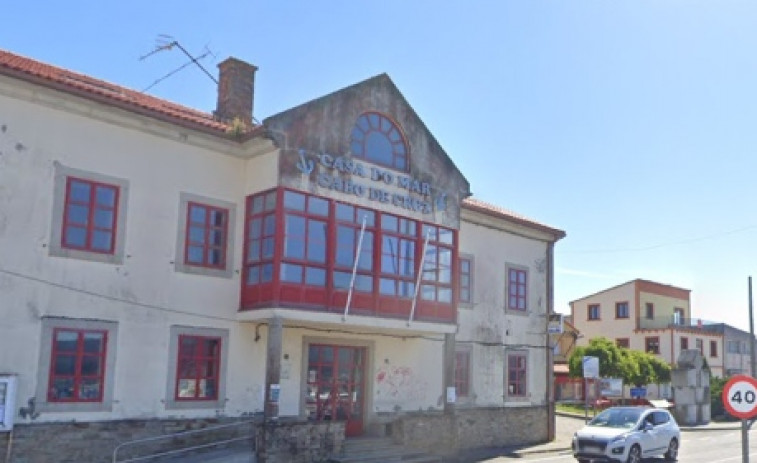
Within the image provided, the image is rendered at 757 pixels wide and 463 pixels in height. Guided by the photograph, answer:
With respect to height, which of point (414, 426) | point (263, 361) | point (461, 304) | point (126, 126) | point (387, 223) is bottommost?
point (414, 426)

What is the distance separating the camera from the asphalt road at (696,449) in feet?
71.7

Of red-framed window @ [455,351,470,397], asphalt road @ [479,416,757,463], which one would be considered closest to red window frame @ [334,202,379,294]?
red-framed window @ [455,351,470,397]

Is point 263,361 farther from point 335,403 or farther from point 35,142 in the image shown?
point 35,142

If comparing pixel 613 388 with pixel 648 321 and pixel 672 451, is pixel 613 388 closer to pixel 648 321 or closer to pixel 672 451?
pixel 672 451

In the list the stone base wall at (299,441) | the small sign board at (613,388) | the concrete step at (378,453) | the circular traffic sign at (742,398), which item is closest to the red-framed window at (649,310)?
the small sign board at (613,388)

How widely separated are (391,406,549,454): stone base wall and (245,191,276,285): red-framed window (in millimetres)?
5735

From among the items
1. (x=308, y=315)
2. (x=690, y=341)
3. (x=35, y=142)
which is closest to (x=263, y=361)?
(x=308, y=315)

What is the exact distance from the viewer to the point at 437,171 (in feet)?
71.3

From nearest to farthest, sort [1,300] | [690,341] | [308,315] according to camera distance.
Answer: [1,300], [308,315], [690,341]

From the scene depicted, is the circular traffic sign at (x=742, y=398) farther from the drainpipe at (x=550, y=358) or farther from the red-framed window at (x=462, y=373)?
the drainpipe at (x=550, y=358)

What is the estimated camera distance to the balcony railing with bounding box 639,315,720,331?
5816 cm

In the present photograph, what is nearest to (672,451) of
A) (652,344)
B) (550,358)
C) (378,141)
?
(550,358)

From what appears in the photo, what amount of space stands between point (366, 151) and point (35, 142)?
7957 millimetres

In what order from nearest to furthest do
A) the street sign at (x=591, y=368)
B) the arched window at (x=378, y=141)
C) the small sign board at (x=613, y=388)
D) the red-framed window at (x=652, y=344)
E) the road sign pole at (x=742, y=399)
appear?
the road sign pole at (x=742, y=399), the arched window at (x=378, y=141), the street sign at (x=591, y=368), the small sign board at (x=613, y=388), the red-framed window at (x=652, y=344)
